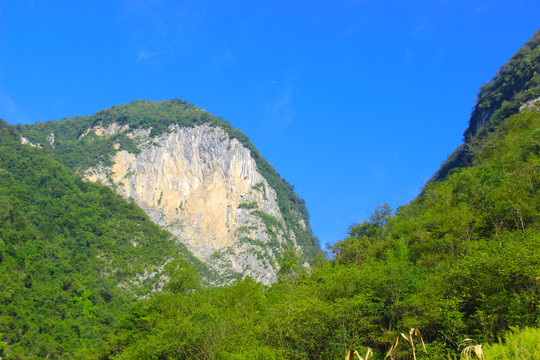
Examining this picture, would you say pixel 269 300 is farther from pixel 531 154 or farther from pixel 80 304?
pixel 80 304

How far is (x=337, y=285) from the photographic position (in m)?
24.5

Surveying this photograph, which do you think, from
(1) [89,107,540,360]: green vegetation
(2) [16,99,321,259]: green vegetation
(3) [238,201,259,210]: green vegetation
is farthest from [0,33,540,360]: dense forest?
(3) [238,201,259,210]: green vegetation

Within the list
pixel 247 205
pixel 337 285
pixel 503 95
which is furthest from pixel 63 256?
pixel 503 95

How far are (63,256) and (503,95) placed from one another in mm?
90502

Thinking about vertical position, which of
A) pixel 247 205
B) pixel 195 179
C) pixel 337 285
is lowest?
pixel 337 285

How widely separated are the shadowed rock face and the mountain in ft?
1.05

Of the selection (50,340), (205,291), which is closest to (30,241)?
(50,340)

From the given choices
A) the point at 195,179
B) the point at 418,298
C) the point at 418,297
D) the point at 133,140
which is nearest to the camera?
the point at 418,298

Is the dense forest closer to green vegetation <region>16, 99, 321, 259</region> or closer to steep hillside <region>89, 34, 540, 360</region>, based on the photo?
steep hillside <region>89, 34, 540, 360</region>

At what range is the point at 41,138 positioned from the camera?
449 ft

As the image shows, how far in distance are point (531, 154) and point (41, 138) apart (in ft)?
494

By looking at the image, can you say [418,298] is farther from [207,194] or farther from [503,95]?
[207,194]

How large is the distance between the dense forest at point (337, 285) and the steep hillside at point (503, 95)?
1.28 ft

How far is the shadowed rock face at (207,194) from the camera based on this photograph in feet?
380
